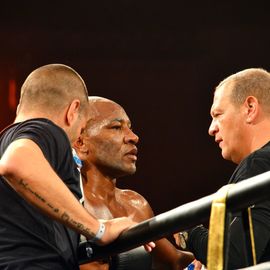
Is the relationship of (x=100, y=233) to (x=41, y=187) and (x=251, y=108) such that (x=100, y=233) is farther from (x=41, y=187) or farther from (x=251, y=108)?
(x=251, y=108)

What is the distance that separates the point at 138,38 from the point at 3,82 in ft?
3.48

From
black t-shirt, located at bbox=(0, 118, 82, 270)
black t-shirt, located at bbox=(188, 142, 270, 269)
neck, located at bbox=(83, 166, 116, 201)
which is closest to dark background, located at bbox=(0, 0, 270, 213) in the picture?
Answer: neck, located at bbox=(83, 166, 116, 201)

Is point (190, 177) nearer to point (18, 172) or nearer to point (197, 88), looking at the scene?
point (197, 88)

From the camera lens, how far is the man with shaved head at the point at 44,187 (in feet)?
4.93

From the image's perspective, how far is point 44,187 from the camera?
1501 millimetres

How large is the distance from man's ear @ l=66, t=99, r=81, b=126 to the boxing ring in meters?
0.38

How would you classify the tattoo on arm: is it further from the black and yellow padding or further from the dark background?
the dark background

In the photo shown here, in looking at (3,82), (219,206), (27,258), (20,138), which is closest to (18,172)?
(20,138)

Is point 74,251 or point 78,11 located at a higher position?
point 78,11

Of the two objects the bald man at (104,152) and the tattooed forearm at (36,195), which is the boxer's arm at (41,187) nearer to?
the tattooed forearm at (36,195)

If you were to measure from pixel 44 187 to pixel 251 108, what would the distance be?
995mm

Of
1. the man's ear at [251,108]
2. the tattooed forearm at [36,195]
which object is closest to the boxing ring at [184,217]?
the tattooed forearm at [36,195]

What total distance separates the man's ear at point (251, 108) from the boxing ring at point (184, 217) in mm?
894

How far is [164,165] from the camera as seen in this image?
5242 mm
